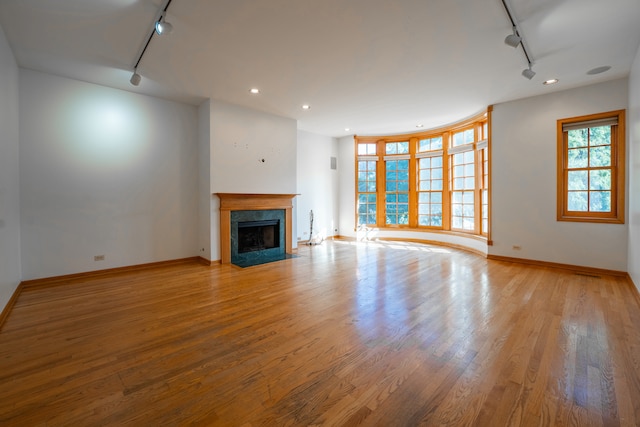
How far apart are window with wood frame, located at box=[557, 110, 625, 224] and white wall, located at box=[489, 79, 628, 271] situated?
106mm

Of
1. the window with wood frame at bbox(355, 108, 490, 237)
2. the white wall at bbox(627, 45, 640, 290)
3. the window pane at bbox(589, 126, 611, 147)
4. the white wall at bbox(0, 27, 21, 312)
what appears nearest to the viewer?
the white wall at bbox(0, 27, 21, 312)

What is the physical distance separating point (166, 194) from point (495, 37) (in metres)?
5.25

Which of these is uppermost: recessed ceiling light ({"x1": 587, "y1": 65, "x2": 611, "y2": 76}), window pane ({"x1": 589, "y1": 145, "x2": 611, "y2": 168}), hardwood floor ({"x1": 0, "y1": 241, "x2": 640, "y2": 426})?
recessed ceiling light ({"x1": 587, "y1": 65, "x2": 611, "y2": 76})

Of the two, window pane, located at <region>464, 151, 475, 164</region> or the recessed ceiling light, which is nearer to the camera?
the recessed ceiling light

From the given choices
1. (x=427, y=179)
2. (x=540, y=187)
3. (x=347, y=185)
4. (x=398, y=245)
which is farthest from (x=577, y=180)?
(x=347, y=185)

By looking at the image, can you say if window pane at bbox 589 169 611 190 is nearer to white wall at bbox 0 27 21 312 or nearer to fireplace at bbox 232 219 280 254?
fireplace at bbox 232 219 280 254

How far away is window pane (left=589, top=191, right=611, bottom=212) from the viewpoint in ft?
14.1

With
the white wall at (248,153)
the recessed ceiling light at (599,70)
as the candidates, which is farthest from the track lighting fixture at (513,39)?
the white wall at (248,153)

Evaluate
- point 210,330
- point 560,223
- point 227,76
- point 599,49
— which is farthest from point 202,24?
point 560,223

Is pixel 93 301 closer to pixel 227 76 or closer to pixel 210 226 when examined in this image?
pixel 210 226

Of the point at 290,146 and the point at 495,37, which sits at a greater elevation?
the point at 495,37

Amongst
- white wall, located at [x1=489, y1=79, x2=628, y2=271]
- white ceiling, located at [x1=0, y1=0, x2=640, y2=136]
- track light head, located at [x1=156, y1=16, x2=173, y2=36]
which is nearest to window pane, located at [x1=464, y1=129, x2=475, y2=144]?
white wall, located at [x1=489, y1=79, x2=628, y2=271]

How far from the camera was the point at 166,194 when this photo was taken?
16.3 feet

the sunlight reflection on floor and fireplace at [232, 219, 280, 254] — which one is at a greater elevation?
fireplace at [232, 219, 280, 254]
